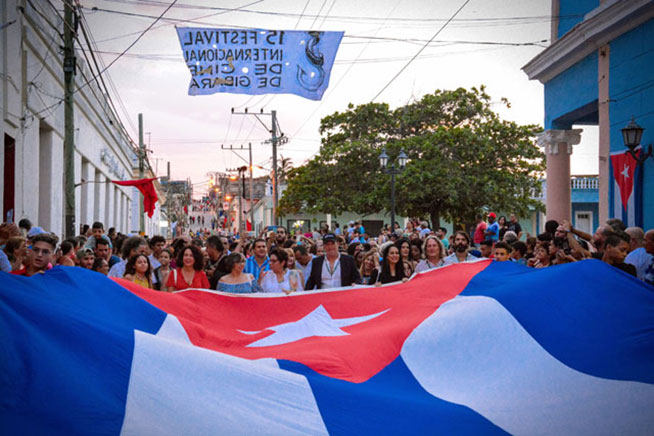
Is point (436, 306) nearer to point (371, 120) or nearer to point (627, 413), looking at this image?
point (627, 413)

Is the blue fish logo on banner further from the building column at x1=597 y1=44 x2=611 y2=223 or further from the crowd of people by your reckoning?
the building column at x1=597 y1=44 x2=611 y2=223

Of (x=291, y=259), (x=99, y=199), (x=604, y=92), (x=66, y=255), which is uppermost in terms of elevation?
(x=604, y=92)

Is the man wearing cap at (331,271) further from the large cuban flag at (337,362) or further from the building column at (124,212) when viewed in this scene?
the building column at (124,212)

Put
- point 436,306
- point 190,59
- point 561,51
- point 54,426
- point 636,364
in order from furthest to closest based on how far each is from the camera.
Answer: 1. point 561,51
2. point 190,59
3. point 436,306
4. point 636,364
5. point 54,426

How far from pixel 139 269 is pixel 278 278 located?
5.08 ft

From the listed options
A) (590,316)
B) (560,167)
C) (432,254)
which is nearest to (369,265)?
(432,254)

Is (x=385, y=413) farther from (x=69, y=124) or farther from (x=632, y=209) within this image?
(x=69, y=124)

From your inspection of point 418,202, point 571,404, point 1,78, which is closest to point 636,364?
point 571,404

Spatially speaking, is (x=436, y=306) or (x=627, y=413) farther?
(x=436, y=306)

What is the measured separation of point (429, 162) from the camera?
93.7ft

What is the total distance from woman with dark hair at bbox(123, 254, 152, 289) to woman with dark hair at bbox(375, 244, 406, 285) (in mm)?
2699

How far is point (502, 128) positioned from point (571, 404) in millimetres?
27366

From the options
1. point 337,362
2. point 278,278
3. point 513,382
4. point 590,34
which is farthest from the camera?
point 590,34

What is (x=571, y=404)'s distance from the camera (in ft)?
11.4
